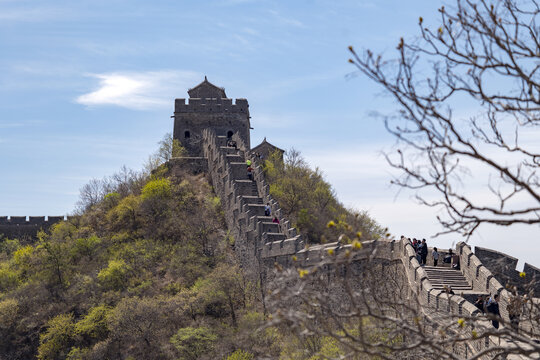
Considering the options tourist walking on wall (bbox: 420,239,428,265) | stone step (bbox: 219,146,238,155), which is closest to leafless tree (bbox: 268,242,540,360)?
tourist walking on wall (bbox: 420,239,428,265)

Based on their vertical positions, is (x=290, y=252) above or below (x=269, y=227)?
below

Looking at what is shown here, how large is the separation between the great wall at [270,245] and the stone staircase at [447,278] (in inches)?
1.4

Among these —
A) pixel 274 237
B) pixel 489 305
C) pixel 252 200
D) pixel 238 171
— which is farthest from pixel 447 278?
A: pixel 238 171

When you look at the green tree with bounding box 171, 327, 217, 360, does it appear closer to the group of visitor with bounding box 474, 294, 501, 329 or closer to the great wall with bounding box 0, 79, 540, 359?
the great wall with bounding box 0, 79, 540, 359

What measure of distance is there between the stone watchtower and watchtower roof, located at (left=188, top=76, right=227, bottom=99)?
41.5 inches

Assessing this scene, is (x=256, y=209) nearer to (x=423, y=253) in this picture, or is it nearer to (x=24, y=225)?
(x=423, y=253)

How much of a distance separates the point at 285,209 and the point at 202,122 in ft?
33.3

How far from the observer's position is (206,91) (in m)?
60.3

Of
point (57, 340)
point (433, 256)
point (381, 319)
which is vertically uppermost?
point (433, 256)

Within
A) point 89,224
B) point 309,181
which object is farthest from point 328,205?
point 89,224

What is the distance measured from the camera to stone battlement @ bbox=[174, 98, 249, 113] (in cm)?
5875

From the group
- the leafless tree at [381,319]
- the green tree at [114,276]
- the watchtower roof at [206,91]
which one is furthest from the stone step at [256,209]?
the watchtower roof at [206,91]

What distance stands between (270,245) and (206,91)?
25.0 meters

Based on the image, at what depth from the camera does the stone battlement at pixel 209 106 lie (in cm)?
5875
